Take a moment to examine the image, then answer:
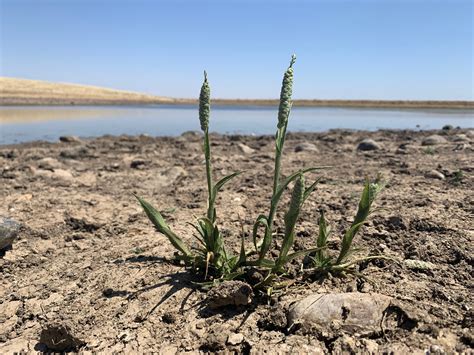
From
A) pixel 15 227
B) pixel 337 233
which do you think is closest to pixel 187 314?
pixel 337 233

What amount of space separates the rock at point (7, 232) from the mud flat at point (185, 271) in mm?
91

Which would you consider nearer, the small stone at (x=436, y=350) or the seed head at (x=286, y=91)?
the small stone at (x=436, y=350)

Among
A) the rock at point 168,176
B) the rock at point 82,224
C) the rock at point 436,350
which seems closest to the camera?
the rock at point 436,350

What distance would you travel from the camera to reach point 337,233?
12.0ft

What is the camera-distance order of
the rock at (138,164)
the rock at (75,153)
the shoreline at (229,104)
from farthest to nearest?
the shoreline at (229,104) → the rock at (75,153) → the rock at (138,164)

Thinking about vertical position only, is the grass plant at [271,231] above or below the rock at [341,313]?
above

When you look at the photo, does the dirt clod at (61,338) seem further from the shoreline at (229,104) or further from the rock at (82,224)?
the shoreline at (229,104)

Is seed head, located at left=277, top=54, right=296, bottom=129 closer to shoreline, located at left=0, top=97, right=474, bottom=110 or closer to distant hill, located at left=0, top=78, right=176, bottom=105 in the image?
shoreline, located at left=0, top=97, right=474, bottom=110

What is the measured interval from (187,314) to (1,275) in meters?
1.81

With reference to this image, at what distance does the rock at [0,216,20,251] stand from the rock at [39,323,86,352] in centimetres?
152

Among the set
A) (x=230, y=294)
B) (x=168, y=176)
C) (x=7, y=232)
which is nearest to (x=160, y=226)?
(x=230, y=294)

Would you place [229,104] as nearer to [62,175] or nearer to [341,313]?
[62,175]

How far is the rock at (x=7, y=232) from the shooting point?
11.6 ft

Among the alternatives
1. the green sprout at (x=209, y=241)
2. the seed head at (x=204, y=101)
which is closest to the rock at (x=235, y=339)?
the green sprout at (x=209, y=241)
